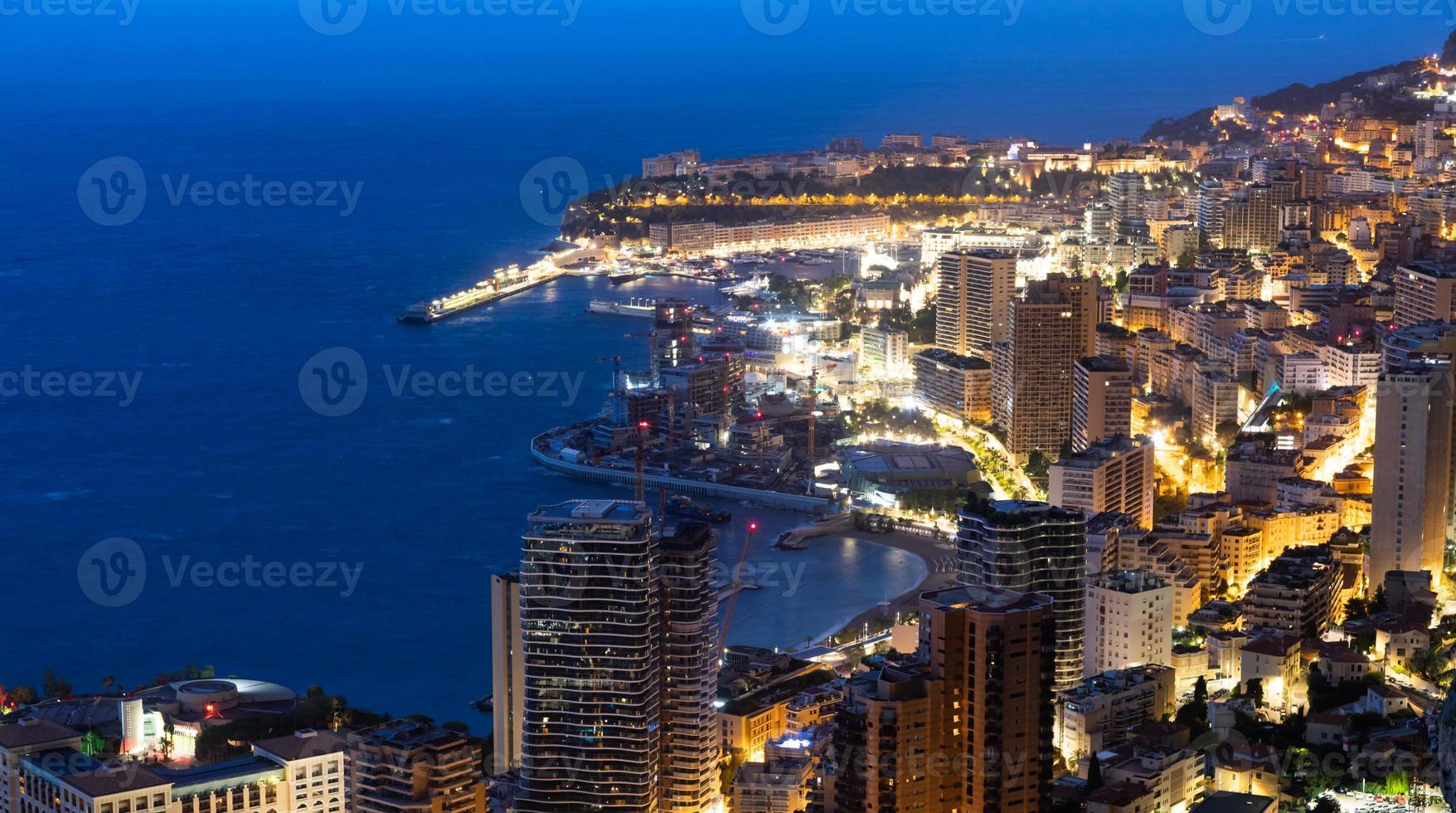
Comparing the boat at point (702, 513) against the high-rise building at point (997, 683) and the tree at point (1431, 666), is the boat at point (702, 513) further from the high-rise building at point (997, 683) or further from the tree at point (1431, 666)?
the high-rise building at point (997, 683)

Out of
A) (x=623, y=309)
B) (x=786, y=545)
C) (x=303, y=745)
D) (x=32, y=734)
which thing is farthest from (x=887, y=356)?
(x=32, y=734)

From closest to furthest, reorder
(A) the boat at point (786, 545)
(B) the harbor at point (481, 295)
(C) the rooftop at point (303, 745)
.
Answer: (C) the rooftop at point (303, 745) < (A) the boat at point (786, 545) < (B) the harbor at point (481, 295)

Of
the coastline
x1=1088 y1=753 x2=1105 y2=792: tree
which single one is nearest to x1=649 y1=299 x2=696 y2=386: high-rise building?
the coastline

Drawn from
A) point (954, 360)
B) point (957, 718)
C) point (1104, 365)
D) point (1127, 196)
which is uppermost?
point (1127, 196)

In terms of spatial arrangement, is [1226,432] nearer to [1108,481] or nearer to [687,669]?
[1108,481]

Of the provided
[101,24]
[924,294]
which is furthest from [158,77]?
[924,294]

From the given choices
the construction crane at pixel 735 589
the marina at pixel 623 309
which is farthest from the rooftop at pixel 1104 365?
the marina at pixel 623 309
